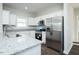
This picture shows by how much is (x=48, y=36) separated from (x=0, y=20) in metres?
0.83

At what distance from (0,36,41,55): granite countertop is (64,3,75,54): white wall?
0.46 meters

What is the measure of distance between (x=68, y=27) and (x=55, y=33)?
24cm

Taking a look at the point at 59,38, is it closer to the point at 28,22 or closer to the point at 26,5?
the point at 28,22

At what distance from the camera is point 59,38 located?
64.5 inches

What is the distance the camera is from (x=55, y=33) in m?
1.66

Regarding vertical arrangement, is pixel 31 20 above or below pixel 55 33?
above

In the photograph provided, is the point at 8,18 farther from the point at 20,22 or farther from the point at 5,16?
the point at 20,22

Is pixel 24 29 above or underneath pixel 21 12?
underneath

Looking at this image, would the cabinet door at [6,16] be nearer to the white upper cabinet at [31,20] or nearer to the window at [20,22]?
the window at [20,22]

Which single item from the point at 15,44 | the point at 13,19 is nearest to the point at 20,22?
the point at 13,19

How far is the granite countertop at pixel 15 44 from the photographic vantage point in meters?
1.41

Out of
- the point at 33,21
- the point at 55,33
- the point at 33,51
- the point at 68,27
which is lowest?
the point at 33,51

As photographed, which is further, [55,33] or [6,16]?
[55,33]
